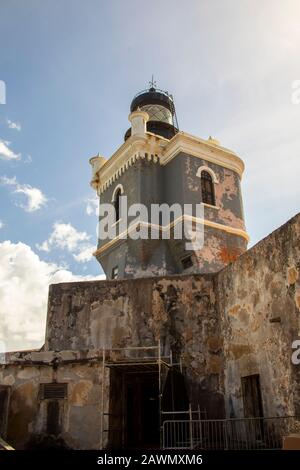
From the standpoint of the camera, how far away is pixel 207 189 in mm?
19797

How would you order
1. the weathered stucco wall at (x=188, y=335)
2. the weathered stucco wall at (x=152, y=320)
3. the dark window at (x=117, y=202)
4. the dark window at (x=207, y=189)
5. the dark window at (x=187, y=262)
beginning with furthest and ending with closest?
the dark window at (x=117, y=202) → the dark window at (x=207, y=189) → the dark window at (x=187, y=262) → the weathered stucco wall at (x=152, y=320) → the weathered stucco wall at (x=188, y=335)

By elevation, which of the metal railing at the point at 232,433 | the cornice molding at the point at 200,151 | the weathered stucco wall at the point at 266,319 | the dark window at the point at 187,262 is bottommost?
the metal railing at the point at 232,433

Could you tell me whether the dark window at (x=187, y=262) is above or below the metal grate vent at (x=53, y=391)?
above

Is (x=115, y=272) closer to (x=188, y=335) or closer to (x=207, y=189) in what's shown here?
(x=207, y=189)

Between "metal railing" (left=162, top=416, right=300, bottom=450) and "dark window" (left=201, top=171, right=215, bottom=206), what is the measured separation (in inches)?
423

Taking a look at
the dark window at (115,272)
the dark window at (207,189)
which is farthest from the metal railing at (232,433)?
the dark window at (207,189)

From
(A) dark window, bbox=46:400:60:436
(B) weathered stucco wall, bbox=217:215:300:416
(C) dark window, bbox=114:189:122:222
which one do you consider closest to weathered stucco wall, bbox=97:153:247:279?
(C) dark window, bbox=114:189:122:222

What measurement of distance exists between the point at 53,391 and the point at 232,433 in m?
4.28

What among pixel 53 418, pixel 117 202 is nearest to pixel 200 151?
pixel 117 202

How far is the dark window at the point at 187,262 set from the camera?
1802 centimetres

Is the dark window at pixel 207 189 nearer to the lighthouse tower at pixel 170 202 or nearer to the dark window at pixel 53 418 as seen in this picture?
the lighthouse tower at pixel 170 202

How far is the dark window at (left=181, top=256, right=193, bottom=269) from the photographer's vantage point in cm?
1802

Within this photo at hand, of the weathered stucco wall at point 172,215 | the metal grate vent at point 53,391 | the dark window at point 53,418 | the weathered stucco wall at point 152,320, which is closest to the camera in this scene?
the dark window at point 53,418

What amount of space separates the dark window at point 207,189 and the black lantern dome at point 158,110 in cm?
552
